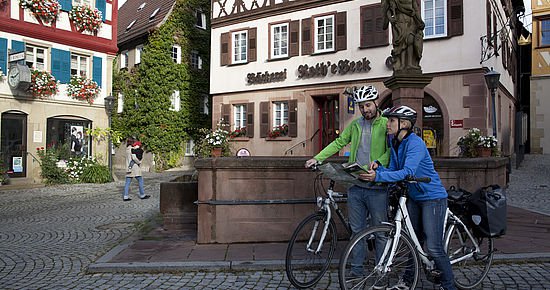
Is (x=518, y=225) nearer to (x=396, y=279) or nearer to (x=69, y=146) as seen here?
(x=396, y=279)

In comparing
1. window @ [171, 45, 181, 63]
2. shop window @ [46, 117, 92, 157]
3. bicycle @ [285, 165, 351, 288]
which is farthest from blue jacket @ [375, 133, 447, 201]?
window @ [171, 45, 181, 63]

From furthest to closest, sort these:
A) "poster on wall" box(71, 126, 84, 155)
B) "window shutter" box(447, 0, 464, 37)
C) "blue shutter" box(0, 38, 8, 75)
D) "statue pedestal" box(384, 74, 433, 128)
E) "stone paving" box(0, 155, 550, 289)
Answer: "poster on wall" box(71, 126, 84, 155), "blue shutter" box(0, 38, 8, 75), "window shutter" box(447, 0, 464, 37), "statue pedestal" box(384, 74, 433, 128), "stone paving" box(0, 155, 550, 289)

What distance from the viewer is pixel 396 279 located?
379 centimetres

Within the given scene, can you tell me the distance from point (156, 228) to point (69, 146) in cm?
1256

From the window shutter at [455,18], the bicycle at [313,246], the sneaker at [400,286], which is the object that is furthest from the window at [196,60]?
the sneaker at [400,286]

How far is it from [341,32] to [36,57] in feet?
38.8

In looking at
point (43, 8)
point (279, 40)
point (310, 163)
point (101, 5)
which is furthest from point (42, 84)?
point (310, 163)

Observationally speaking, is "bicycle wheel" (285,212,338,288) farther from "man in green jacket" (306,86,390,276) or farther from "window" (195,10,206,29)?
"window" (195,10,206,29)

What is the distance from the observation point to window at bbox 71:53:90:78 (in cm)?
1889

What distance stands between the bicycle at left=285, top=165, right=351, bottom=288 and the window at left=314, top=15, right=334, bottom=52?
47.8 feet

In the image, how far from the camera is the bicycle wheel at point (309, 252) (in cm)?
427

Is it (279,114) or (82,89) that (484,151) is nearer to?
(279,114)

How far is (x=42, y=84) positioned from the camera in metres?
17.0

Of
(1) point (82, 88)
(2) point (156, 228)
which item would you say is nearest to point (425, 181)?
(2) point (156, 228)
